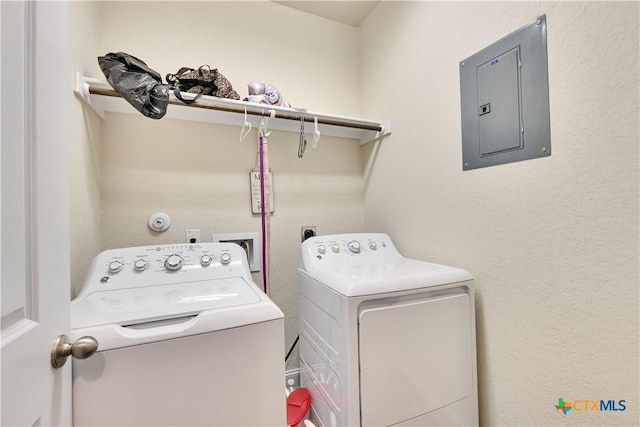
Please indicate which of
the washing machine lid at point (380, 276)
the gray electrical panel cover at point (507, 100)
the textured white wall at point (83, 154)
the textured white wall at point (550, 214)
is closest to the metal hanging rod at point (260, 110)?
the textured white wall at point (83, 154)

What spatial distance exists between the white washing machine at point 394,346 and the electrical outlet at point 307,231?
569mm

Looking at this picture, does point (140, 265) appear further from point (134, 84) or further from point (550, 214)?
point (550, 214)

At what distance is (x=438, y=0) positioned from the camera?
4.55ft

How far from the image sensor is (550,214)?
3.17 feet

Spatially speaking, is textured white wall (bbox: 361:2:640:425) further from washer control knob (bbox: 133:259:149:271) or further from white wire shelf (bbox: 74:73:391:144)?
washer control knob (bbox: 133:259:149:271)

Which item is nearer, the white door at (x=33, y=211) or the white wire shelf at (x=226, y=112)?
the white door at (x=33, y=211)

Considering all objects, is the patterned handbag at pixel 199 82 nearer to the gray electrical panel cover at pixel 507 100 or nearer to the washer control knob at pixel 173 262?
the washer control knob at pixel 173 262

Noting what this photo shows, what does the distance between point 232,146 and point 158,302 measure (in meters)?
1.08

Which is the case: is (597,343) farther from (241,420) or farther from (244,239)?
(244,239)

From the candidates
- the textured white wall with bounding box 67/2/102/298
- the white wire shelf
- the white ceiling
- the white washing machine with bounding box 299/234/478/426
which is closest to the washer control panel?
the textured white wall with bounding box 67/2/102/298

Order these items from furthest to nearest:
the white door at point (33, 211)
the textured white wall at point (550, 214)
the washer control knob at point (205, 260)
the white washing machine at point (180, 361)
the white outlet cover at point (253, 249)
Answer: the white outlet cover at point (253, 249) → the washer control knob at point (205, 260) → the textured white wall at point (550, 214) → the white washing machine at point (180, 361) → the white door at point (33, 211)

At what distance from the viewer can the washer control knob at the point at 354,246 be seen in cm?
154

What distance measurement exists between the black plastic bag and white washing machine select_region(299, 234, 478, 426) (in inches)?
41.2

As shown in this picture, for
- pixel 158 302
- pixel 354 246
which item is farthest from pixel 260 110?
pixel 158 302
